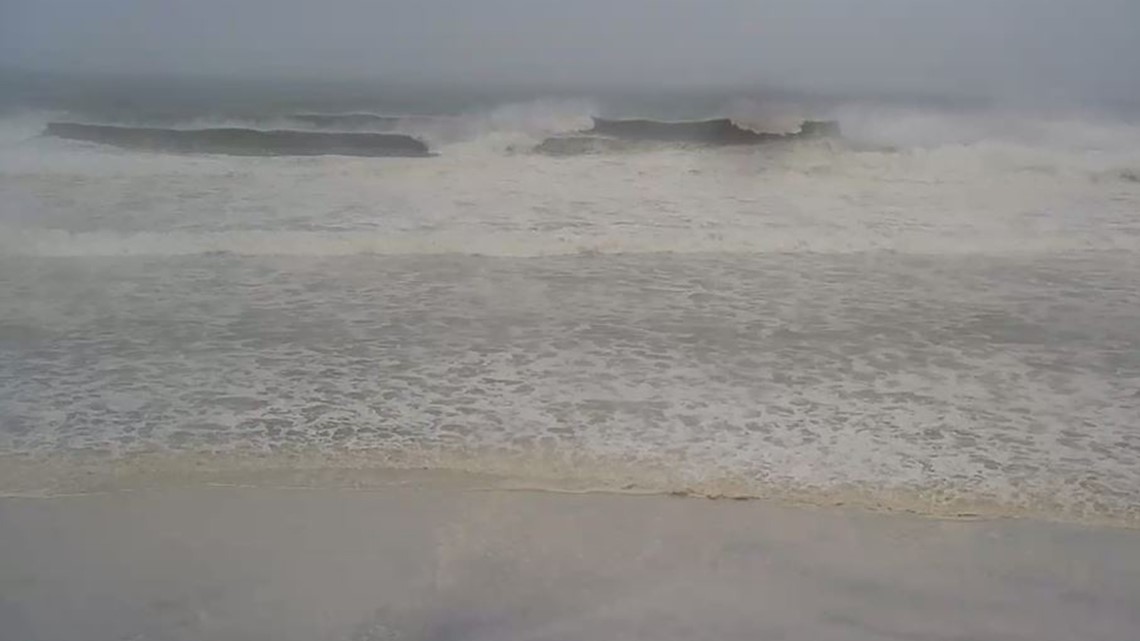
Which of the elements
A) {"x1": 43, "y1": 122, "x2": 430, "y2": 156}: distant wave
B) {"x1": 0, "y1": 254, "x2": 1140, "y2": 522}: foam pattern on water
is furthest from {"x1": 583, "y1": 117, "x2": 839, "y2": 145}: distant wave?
{"x1": 0, "y1": 254, "x2": 1140, "y2": 522}: foam pattern on water

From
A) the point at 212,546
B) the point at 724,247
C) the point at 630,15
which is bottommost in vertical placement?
the point at 212,546

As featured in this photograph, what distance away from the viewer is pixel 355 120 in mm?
3568

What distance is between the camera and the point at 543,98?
3398 mm

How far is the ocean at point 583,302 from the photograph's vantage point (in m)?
1.52

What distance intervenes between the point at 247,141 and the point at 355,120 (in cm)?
37

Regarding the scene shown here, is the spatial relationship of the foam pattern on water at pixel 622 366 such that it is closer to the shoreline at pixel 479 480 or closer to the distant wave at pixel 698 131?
the shoreline at pixel 479 480

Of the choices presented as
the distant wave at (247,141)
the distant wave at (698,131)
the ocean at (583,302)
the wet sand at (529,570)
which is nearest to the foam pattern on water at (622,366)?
the ocean at (583,302)

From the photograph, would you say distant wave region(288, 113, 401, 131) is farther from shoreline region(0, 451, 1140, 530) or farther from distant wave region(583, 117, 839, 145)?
shoreline region(0, 451, 1140, 530)

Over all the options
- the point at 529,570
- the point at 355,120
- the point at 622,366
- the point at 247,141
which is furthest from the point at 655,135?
the point at 529,570

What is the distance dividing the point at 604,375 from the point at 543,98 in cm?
176

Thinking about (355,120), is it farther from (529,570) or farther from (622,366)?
(529,570)

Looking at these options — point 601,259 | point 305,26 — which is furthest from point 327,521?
point 305,26

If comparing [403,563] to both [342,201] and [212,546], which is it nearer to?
[212,546]

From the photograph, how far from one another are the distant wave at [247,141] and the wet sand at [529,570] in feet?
7.67
